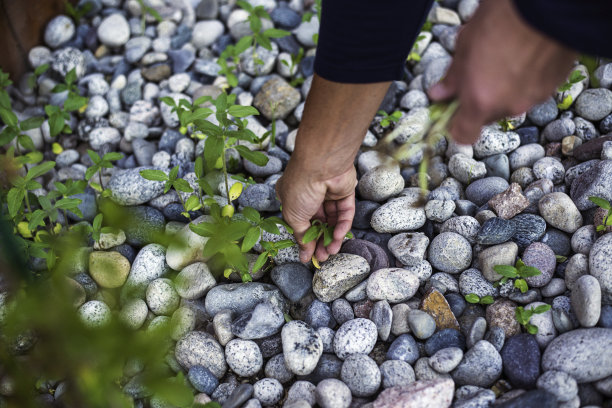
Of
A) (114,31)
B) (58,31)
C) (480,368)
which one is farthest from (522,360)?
(58,31)

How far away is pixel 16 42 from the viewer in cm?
286

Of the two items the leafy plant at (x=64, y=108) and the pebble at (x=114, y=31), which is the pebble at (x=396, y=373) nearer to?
the leafy plant at (x=64, y=108)

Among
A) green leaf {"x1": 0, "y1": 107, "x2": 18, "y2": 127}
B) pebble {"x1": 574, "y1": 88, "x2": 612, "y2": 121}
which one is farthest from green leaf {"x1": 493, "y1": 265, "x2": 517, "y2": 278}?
green leaf {"x1": 0, "y1": 107, "x2": 18, "y2": 127}

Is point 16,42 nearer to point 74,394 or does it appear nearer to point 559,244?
point 74,394

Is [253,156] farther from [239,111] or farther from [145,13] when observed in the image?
[145,13]

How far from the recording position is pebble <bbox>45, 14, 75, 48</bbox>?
2.97 m

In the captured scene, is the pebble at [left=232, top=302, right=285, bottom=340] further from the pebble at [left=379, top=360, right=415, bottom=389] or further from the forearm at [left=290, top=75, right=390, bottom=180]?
the forearm at [left=290, top=75, right=390, bottom=180]

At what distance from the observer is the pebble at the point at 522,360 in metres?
1.60

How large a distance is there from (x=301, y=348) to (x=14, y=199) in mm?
1147

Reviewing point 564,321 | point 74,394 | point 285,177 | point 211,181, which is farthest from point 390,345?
point 74,394

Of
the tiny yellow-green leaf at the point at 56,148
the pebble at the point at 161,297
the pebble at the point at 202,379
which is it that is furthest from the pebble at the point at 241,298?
the tiny yellow-green leaf at the point at 56,148

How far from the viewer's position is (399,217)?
2.03 metres

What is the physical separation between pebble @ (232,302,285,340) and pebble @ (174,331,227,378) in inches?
3.4

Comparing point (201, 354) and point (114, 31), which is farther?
point (114, 31)
